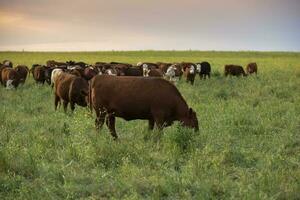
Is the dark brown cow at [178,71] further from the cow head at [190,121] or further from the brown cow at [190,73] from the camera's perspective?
the cow head at [190,121]

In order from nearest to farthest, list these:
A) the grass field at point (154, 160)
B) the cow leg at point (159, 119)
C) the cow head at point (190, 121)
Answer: the grass field at point (154, 160), the cow leg at point (159, 119), the cow head at point (190, 121)

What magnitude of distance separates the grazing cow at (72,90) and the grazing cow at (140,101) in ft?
13.7

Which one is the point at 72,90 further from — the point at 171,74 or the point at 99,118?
the point at 171,74

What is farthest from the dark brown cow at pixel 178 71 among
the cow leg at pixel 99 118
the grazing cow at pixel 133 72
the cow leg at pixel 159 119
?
the cow leg at pixel 159 119

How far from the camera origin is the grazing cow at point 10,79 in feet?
82.9

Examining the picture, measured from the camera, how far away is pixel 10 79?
83.4 ft

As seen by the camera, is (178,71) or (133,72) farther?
(178,71)

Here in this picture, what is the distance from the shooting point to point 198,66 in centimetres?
3341

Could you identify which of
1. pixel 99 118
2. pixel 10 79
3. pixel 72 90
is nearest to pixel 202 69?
pixel 10 79

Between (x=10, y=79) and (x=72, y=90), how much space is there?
33.5 feet

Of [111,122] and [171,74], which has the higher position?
[111,122]

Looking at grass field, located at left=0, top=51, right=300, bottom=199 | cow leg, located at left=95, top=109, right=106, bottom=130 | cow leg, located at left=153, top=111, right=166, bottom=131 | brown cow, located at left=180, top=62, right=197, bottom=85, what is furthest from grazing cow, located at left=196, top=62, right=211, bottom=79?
cow leg, located at left=153, top=111, right=166, bottom=131

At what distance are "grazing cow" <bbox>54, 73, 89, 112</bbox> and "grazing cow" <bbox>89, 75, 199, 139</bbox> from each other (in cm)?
418

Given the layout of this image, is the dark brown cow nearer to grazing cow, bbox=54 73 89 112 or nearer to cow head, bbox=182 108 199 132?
grazing cow, bbox=54 73 89 112
